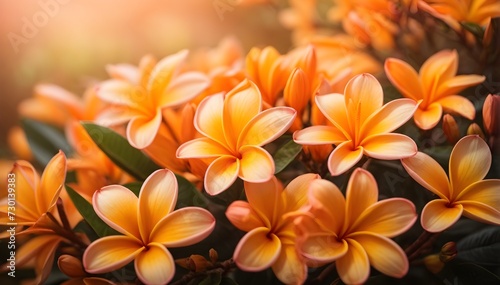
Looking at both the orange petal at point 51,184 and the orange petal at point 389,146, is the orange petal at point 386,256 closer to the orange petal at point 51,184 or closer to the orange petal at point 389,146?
the orange petal at point 389,146

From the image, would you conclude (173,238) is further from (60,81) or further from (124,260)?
(60,81)

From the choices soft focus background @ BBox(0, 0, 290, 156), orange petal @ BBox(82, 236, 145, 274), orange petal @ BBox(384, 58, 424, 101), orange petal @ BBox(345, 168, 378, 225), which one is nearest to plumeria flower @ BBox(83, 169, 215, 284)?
orange petal @ BBox(82, 236, 145, 274)

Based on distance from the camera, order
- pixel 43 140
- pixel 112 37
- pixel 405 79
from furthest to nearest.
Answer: pixel 112 37 < pixel 43 140 < pixel 405 79

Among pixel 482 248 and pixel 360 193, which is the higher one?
pixel 360 193

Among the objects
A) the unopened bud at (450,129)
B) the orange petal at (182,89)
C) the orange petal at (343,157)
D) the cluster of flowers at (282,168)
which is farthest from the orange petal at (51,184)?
the unopened bud at (450,129)

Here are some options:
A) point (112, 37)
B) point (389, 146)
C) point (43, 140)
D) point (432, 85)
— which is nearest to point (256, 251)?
point (389, 146)

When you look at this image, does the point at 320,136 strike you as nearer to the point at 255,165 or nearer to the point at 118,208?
the point at 255,165
